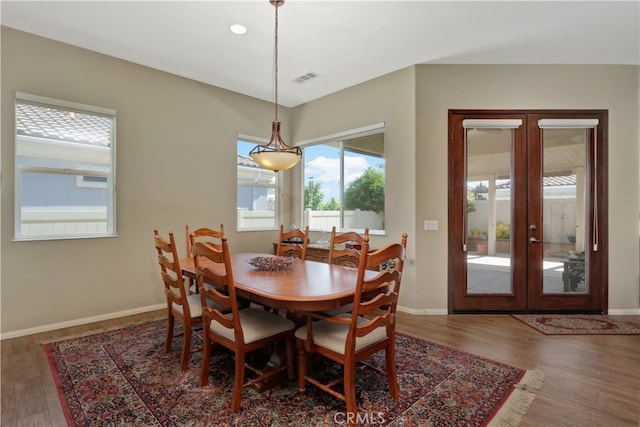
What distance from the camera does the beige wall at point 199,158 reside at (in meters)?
3.33

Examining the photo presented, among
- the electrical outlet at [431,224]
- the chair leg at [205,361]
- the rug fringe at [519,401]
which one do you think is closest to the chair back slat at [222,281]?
the chair leg at [205,361]

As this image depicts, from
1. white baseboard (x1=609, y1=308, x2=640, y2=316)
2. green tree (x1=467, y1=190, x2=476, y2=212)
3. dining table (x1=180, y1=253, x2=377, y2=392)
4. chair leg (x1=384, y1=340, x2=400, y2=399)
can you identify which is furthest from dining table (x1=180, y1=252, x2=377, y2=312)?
white baseboard (x1=609, y1=308, x2=640, y2=316)

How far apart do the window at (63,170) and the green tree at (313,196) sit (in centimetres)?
274

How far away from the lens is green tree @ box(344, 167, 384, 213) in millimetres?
4352

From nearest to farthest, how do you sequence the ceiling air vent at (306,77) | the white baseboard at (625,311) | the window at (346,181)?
the white baseboard at (625,311) < the ceiling air vent at (306,77) < the window at (346,181)

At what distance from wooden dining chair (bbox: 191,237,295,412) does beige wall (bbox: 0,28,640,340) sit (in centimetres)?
213

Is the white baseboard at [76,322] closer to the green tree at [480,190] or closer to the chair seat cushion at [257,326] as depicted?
the chair seat cushion at [257,326]

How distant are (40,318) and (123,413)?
2047mm

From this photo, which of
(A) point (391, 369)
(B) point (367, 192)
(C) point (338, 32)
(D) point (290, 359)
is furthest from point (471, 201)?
(D) point (290, 359)

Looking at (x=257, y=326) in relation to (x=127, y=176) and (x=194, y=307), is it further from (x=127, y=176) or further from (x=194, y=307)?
(x=127, y=176)

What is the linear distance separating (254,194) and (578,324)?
4441 mm

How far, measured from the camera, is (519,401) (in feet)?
6.70

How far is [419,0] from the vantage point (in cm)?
266

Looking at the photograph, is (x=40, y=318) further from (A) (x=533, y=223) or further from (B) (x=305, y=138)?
(A) (x=533, y=223)
